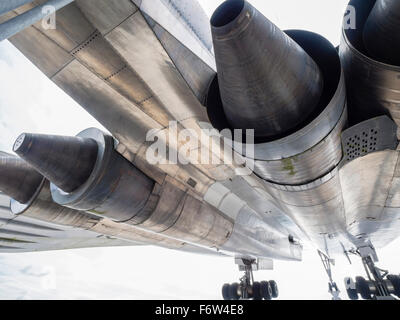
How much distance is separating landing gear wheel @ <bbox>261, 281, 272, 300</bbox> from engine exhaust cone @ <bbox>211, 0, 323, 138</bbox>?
37.8 ft

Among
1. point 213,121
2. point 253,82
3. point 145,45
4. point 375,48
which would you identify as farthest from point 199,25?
point 375,48

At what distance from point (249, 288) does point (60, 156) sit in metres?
10.8

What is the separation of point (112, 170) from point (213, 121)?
7.34 ft

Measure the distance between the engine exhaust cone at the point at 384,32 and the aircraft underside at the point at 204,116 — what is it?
11 mm

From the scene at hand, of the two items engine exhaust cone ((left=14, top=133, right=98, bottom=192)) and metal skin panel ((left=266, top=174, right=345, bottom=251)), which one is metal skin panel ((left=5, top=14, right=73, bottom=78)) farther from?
metal skin panel ((left=266, top=174, right=345, bottom=251))

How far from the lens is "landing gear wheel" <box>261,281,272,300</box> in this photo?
37.0 ft

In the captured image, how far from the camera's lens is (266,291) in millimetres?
11336

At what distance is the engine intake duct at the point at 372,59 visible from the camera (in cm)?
189

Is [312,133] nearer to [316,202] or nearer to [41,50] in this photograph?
[316,202]

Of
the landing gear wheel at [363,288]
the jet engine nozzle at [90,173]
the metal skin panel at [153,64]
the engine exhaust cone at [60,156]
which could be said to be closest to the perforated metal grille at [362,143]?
the metal skin panel at [153,64]

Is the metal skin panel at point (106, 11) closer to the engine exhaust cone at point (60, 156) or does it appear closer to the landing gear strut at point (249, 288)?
the engine exhaust cone at point (60, 156)

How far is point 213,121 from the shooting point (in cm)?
234

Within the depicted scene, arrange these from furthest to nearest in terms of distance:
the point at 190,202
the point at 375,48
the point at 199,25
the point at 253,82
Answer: the point at 190,202
the point at 199,25
the point at 375,48
the point at 253,82
